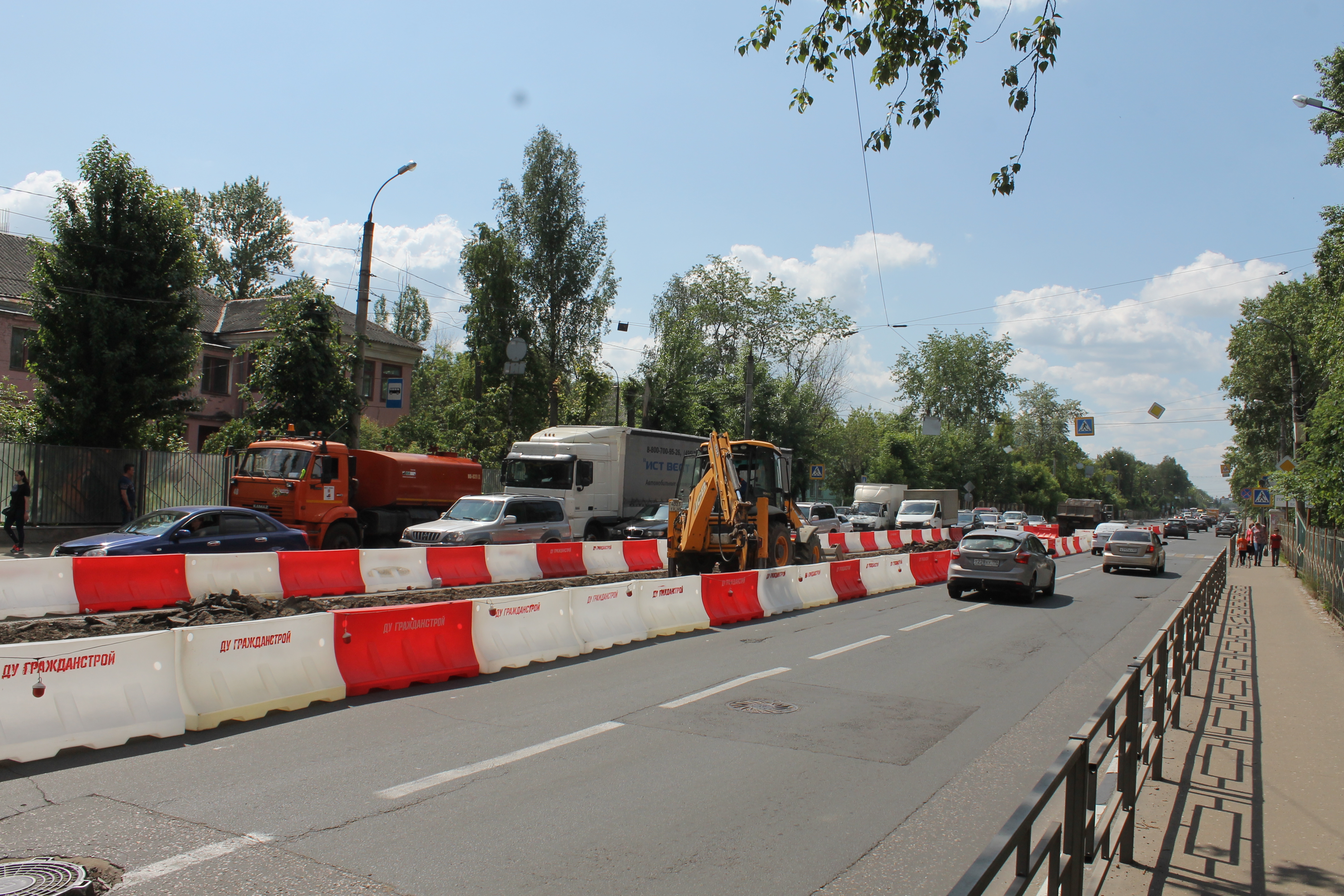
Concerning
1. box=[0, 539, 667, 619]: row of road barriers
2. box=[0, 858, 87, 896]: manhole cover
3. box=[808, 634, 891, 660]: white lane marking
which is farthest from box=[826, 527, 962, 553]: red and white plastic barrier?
box=[0, 858, 87, 896]: manhole cover

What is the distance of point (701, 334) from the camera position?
5847 cm

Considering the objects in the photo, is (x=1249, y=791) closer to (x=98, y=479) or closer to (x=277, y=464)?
(x=277, y=464)

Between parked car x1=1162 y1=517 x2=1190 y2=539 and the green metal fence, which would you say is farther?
parked car x1=1162 y1=517 x2=1190 y2=539

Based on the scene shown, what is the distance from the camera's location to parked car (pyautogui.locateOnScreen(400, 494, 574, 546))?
57.3 ft

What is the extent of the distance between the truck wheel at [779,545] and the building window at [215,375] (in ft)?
101

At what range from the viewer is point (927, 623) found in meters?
14.0

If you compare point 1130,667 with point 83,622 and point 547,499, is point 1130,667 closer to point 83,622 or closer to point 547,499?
point 83,622

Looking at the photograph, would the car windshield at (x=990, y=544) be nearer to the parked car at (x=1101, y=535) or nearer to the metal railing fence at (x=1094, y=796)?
the metal railing fence at (x=1094, y=796)

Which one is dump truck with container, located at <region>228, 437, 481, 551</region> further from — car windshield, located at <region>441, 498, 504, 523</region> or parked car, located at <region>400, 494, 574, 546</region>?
car windshield, located at <region>441, 498, 504, 523</region>

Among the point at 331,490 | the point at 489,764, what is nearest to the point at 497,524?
the point at 331,490

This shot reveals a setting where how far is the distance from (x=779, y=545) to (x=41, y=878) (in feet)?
49.3

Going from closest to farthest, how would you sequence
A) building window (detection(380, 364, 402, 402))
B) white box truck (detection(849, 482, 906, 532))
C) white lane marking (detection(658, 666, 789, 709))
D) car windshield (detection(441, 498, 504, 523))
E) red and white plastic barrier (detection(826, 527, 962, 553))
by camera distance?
white lane marking (detection(658, 666, 789, 709)) → car windshield (detection(441, 498, 504, 523)) → red and white plastic barrier (detection(826, 527, 962, 553)) → white box truck (detection(849, 482, 906, 532)) → building window (detection(380, 364, 402, 402))

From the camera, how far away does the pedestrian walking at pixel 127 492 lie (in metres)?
20.6

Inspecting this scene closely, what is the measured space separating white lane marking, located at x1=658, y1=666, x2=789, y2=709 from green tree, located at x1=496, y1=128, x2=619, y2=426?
113 ft
